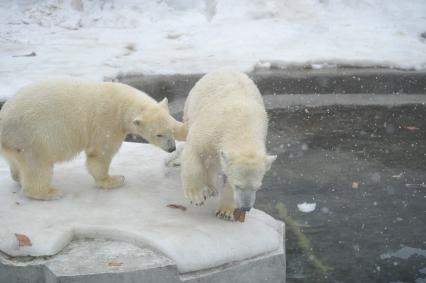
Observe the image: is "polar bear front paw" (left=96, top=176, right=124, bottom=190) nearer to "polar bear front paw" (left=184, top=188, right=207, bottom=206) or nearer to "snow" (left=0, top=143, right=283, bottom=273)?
"snow" (left=0, top=143, right=283, bottom=273)

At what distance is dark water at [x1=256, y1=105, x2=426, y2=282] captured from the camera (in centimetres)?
449

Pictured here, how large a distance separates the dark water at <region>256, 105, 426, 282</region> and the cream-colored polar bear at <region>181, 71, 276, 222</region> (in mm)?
900

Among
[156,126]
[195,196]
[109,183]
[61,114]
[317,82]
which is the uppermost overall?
[61,114]

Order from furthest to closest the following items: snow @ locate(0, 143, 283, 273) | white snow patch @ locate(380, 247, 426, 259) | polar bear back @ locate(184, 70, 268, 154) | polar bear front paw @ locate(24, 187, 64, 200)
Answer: white snow patch @ locate(380, 247, 426, 259) < polar bear front paw @ locate(24, 187, 64, 200) < polar bear back @ locate(184, 70, 268, 154) < snow @ locate(0, 143, 283, 273)

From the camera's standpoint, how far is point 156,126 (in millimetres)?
4477

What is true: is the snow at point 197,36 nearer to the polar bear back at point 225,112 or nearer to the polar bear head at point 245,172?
the polar bear back at point 225,112

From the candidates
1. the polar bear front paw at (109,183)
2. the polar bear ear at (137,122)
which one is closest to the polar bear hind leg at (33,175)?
the polar bear front paw at (109,183)

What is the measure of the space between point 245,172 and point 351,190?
2284mm

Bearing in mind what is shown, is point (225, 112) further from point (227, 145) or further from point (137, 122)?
point (137, 122)

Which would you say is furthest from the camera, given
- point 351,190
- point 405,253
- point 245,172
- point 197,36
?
point 197,36

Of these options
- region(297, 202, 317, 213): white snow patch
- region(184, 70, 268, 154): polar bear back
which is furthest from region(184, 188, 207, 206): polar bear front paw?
region(297, 202, 317, 213): white snow patch

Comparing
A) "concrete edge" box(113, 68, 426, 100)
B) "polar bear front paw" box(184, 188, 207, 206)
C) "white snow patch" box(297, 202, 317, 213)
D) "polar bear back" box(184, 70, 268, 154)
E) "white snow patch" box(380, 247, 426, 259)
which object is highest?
"polar bear back" box(184, 70, 268, 154)

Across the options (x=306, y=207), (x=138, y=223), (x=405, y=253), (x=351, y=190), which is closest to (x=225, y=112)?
(x=138, y=223)

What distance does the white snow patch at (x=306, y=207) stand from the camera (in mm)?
5227
